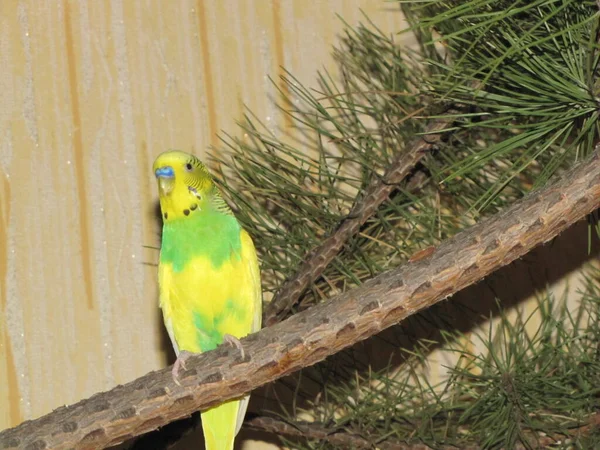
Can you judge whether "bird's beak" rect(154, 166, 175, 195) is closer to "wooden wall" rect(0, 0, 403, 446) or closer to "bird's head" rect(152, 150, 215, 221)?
"bird's head" rect(152, 150, 215, 221)

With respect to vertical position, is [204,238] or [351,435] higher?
[204,238]

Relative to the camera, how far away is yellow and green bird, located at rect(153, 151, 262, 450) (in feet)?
2.45

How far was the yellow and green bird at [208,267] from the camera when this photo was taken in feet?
2.45

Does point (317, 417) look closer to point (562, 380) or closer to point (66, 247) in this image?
point (562, 380)

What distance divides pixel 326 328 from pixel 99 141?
1.47 ft

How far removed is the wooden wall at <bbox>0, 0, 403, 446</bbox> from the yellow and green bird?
0.12 meters

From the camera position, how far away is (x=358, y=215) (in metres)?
0.67

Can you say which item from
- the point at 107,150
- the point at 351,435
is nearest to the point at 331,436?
the point at 351,435

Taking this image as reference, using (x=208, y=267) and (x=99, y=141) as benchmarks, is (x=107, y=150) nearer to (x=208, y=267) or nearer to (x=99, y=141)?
(x=99, y=141)

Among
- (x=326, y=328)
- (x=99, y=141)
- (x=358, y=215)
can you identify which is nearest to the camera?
(x=326, y=328)

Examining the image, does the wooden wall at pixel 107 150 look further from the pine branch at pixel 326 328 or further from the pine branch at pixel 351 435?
the pine branch at pixel 326 328

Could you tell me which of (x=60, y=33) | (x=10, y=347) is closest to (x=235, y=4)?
(x=60, y=33)

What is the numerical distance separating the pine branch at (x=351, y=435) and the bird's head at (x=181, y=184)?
0.18 meters

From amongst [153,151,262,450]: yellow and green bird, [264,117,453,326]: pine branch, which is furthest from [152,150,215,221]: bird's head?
[264,117,453,326]: pine branch
